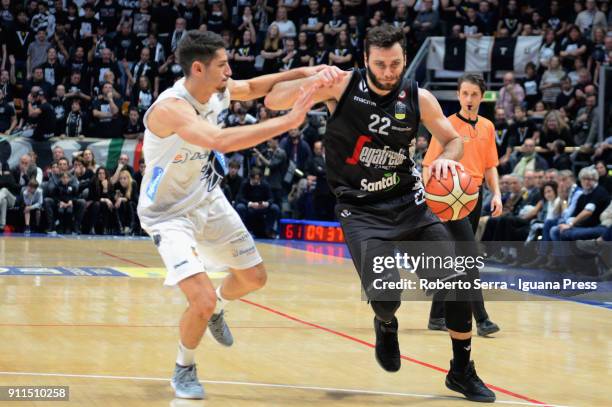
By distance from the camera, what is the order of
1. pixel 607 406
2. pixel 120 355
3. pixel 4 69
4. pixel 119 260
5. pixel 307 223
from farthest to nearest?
pixel 4 69, pixel 307 223, pixel 119 260, pixel 120 355, pixel 607 406

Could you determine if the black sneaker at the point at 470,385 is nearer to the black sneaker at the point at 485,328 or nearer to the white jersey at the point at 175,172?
the white jersey at the point at 175,172

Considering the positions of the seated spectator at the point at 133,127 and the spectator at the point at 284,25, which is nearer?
the seated spectator at the point at 133,127

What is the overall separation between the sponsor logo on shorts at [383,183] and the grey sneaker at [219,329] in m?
1.33

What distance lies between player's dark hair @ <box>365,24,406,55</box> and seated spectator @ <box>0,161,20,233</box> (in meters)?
14.7

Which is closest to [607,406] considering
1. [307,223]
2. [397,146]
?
[397,146]

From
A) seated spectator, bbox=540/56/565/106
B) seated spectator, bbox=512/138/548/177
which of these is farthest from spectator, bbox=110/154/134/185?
seated spectator, bbox=540/56/565/106

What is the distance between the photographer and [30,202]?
1941cm

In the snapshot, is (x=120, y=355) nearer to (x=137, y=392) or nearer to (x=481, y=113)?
(x=137, y=392)

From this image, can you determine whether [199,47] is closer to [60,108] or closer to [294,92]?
[294,92]

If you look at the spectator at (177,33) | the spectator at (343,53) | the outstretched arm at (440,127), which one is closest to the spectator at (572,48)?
the spectator at (343,53)

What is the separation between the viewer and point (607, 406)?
5543 mm

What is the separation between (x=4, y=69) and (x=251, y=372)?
18.0 meters

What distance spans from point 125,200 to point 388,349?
14.2 metres

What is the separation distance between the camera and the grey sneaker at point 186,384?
5.42m
